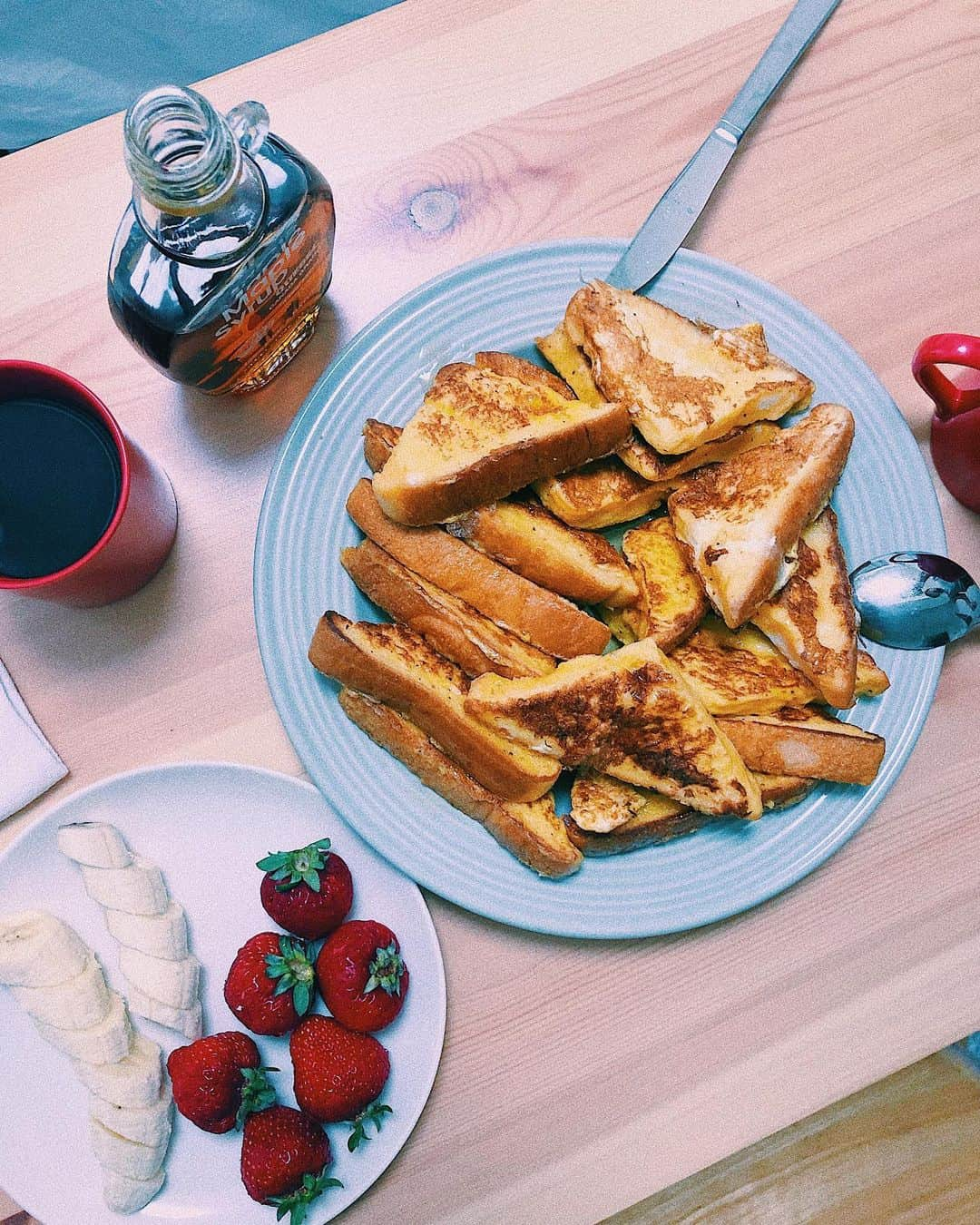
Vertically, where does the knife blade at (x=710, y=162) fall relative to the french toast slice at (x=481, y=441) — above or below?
above

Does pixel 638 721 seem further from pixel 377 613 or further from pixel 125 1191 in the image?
pixel 125 1191

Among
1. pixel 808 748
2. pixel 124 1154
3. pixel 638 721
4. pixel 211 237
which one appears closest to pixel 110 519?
pixel 211 237

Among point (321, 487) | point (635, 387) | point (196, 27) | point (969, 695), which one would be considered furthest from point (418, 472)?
point (196, 27)

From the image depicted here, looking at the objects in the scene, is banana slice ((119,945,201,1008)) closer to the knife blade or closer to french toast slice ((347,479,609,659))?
french toast slice ((347,479,609,659))

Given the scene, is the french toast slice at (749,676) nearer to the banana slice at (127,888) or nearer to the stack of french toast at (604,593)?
the stack of french toast at (604,593)

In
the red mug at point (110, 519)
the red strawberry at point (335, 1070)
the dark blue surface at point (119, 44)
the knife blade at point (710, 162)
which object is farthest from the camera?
the dark blue surface at point (119, 44)

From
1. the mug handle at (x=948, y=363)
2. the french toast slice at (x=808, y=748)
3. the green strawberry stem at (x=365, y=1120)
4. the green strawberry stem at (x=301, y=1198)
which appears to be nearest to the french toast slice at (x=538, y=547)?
the french toast slice at (x=808, y=748)
